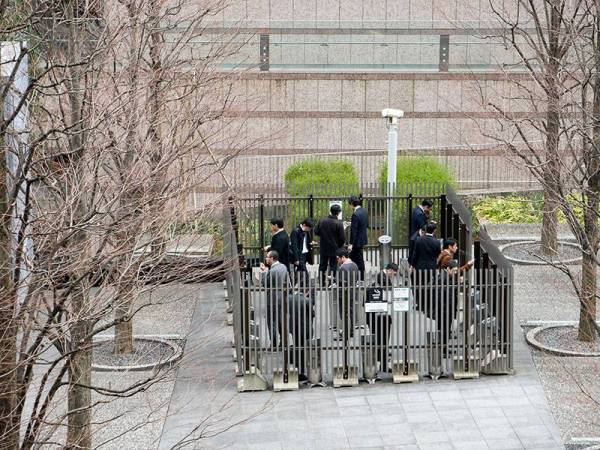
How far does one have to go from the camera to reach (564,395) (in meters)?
16.2

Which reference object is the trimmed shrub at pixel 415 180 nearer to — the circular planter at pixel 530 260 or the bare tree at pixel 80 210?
the circular planter at pixel 530 260

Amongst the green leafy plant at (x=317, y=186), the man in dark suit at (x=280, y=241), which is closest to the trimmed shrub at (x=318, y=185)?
the green leafy plant at (x=317, y=186)

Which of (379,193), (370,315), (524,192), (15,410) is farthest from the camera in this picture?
(524,192)

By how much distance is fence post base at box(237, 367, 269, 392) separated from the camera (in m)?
16.7

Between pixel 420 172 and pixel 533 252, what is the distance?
3472 mm

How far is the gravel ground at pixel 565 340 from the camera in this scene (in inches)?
701

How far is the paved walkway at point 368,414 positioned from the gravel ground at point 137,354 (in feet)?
2.00

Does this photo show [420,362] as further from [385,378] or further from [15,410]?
[15,410]

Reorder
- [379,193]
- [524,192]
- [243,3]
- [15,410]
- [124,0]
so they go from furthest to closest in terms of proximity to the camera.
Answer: [243,3] → [524,192] → [379,193] → [124,0] → [15,410]

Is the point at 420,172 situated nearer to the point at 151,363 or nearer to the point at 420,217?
the point at 420,217

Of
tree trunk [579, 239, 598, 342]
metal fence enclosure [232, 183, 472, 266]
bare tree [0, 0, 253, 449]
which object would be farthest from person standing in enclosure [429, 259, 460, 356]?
metal fence enclosure [232, 183, 472, 266]

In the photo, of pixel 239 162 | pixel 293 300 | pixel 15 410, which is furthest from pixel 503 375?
pixel 239 162

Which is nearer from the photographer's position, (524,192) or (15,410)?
(15,410)

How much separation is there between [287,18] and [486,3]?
4.71 metres
